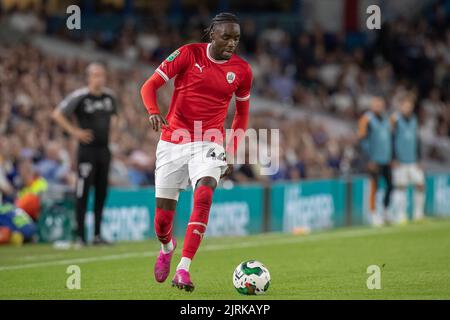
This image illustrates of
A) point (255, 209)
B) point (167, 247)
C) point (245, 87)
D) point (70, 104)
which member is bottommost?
point (167, 247)

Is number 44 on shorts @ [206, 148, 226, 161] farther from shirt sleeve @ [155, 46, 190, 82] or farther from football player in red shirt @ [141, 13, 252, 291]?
shirt sleeve @ [155, 46, 190, 82]

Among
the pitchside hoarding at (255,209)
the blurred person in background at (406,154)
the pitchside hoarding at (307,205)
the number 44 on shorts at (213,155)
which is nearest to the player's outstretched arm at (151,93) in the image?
the number 44 on shorts at (213,155)

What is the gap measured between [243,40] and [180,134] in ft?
57.4

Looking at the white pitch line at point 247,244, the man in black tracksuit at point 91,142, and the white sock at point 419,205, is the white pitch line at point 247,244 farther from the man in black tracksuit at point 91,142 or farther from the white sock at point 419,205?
the white sock at point 419,205

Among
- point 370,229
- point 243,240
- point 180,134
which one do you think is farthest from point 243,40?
point 180,134

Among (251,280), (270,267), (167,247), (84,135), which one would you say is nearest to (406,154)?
(84,135)

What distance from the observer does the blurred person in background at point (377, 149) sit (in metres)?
19.3

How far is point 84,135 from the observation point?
1434cm

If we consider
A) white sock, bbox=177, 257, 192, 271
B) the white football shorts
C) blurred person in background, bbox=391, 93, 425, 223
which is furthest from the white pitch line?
white sock, bbox=177, 257, 192, 271

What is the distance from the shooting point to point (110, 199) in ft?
53.0

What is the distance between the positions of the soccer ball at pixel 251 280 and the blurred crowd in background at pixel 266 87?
694 cm

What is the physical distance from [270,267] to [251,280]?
8.39 feet

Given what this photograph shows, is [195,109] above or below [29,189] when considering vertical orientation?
above

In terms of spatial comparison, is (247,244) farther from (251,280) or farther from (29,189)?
(251,280)
